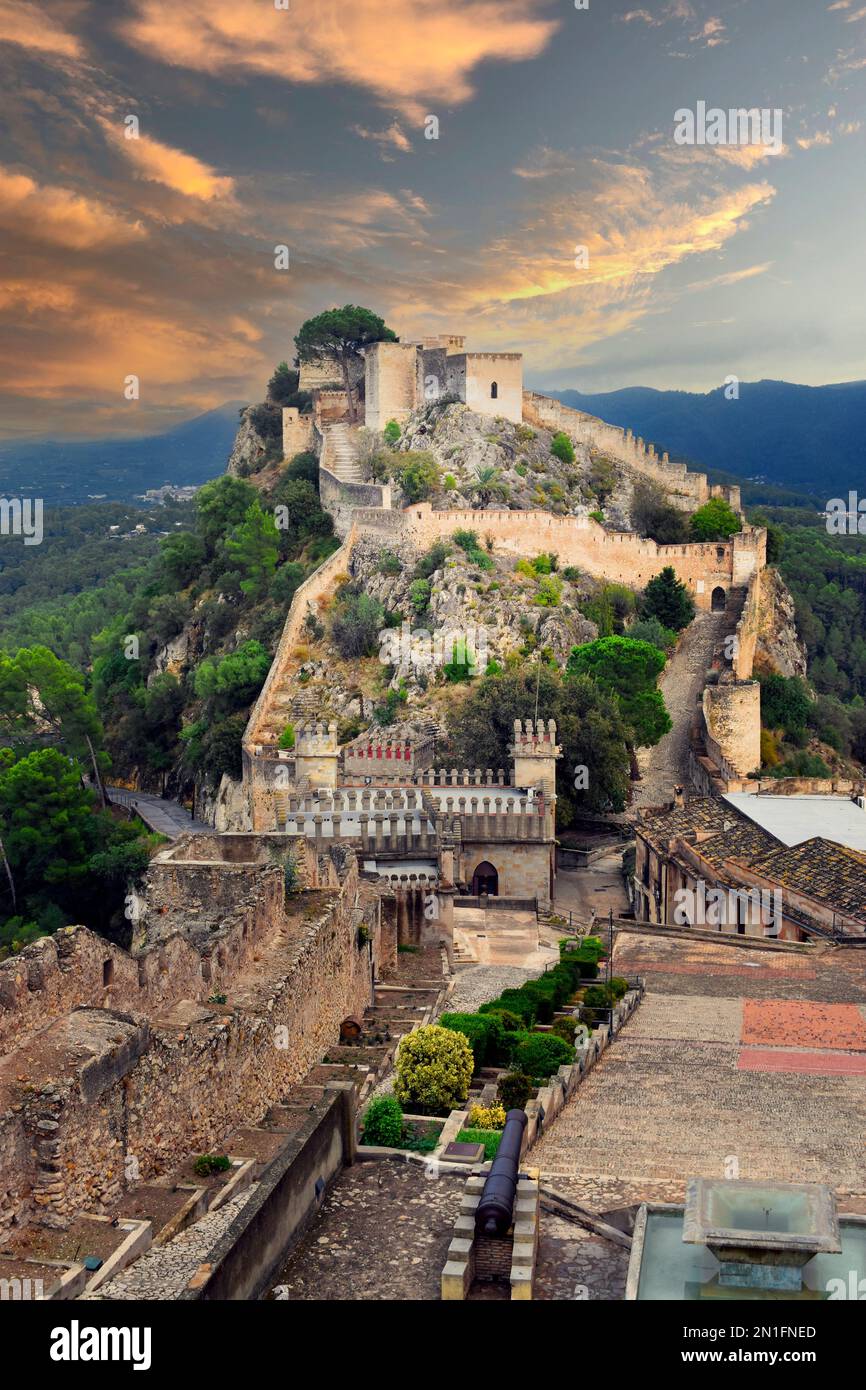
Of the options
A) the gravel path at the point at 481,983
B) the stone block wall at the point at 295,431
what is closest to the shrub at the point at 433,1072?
the gravel path at the point at 481,983

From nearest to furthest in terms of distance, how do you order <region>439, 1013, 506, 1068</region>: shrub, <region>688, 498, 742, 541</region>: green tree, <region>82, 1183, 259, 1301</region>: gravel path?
<region>82, 1183, 259, 1301</region>: gravel path, <region>439, 1013, 506, 1068</region>: shrub, <region>688, 498, 742, 541</region>: green tree

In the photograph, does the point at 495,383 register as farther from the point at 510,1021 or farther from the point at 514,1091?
the point at 514,1091

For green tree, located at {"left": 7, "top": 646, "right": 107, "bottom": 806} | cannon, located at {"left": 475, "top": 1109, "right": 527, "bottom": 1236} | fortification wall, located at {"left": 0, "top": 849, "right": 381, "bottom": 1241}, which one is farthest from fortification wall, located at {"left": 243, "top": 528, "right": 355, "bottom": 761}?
cannon, located at {"left": 475, "top": 1109, "right": 527, "bottom": 1236}

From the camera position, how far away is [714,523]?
2173 inches

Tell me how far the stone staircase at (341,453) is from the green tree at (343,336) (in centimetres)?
355

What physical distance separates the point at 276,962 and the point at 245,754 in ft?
84.3

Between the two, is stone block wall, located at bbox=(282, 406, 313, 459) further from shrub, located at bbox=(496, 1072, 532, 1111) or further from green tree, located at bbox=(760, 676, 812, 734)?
shrub, located at bbox=(496, 1072, 532, 1111)

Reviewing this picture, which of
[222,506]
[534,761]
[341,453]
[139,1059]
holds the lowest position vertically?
[139,1059]

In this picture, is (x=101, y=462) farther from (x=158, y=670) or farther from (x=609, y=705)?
(x=609, y=705)

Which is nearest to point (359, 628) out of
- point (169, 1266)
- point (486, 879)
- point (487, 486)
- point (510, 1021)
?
point (487, 486)

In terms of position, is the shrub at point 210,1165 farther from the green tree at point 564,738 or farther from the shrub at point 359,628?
the shrub at point 359,628

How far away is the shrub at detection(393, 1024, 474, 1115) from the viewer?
47.7ft

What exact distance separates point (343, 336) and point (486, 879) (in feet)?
142

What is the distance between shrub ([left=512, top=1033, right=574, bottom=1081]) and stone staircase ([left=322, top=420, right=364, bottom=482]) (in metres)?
43.0
